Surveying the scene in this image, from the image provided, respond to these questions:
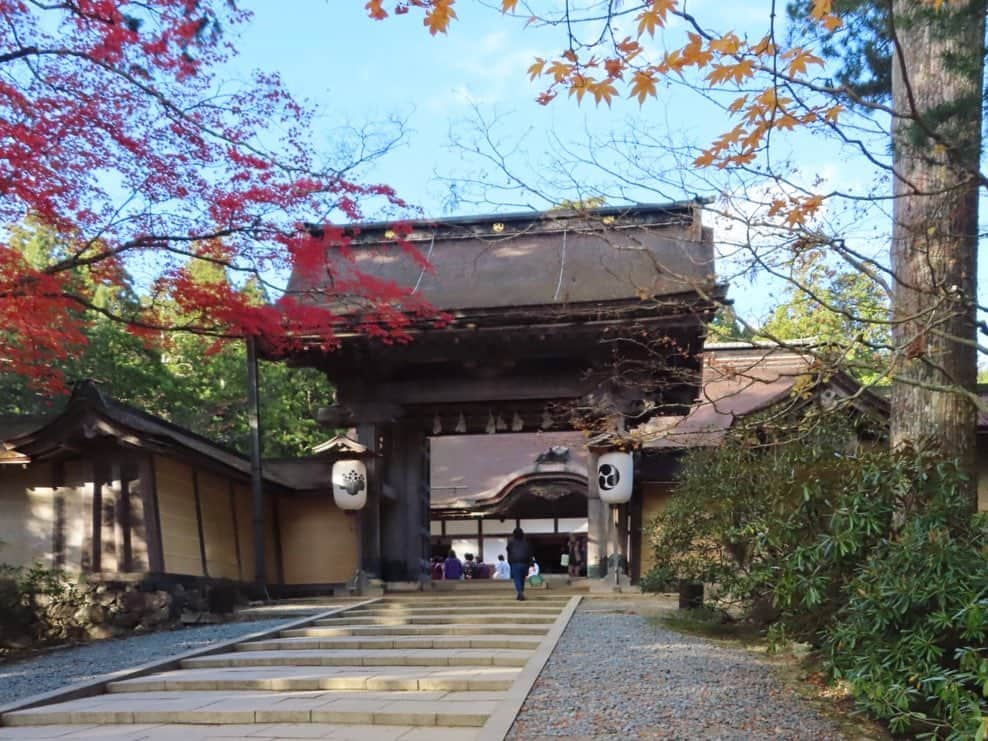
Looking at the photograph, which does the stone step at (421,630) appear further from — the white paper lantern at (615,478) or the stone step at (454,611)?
the white paper lantern at (615,478)

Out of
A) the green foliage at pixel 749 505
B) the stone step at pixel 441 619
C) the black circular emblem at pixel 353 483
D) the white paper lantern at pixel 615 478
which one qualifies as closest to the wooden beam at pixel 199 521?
the black circular emblem at pixel 353 483

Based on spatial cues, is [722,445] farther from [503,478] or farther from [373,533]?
[503,478]

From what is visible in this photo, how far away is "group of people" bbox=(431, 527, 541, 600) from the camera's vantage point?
1302cm

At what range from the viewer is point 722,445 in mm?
9836

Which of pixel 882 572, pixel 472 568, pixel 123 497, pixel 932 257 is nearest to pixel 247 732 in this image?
pixel 882 572

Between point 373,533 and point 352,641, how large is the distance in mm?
5197

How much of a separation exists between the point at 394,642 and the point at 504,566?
13.2 m

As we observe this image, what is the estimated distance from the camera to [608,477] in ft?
44.8

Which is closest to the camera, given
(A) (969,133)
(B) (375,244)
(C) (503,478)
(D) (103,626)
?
(A) (969,133)

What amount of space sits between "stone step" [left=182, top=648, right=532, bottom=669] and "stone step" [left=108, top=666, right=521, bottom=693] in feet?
0.32

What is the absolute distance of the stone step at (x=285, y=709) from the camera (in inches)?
256

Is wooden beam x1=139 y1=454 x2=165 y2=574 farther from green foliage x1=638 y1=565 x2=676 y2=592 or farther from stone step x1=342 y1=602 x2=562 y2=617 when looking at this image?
green foliage x1=638 y1=565 x2=676 y2=592

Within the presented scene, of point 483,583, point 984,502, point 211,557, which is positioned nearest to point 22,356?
point 211,557

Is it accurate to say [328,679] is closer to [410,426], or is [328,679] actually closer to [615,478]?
[615,478]
